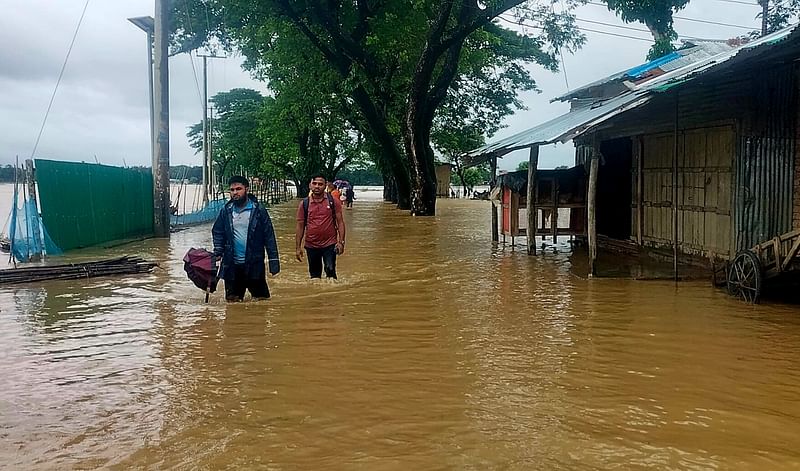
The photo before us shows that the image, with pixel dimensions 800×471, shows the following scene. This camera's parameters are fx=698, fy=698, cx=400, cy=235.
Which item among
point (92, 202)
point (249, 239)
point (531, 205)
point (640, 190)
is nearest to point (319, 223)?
point (249, 239)

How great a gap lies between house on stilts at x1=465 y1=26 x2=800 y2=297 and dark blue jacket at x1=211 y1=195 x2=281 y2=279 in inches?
176

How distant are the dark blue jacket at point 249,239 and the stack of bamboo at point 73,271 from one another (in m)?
3.92

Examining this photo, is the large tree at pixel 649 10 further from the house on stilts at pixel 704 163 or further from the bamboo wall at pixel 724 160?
the bamboo wall at pixel 724 160

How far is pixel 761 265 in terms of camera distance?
796cm

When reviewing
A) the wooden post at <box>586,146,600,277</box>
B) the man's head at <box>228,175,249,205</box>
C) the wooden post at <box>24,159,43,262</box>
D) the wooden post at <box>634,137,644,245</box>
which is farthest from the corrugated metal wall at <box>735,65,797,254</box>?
the wooden post at <box>24,159,43,262</box>

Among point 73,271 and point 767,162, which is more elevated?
point 767,162

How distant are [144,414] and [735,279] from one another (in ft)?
22.9

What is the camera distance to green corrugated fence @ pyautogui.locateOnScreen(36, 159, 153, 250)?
1339 centimetres

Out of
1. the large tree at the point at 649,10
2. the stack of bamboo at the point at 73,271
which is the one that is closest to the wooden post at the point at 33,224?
the stack of bamboo at the point at 73,271

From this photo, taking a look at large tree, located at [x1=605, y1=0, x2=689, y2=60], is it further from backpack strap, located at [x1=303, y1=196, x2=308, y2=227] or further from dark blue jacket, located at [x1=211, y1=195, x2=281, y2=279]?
dark blue jacket, located at [x1=211, y1=195, x2=281, y2=279]

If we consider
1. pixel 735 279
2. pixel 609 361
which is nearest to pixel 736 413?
pixel 609 361

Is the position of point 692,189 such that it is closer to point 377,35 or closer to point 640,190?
point 640,190

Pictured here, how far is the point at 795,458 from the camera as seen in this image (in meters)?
3.79

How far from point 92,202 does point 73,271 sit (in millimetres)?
5177
